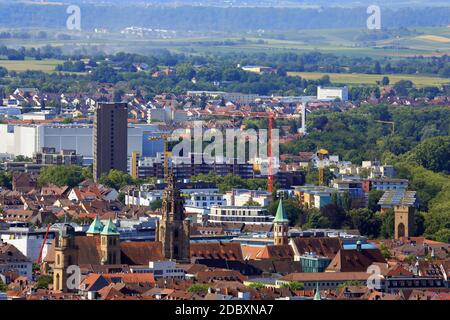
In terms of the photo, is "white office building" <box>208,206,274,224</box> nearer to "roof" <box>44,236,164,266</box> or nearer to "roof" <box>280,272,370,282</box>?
"roof" <box>44,236,164,266</box>

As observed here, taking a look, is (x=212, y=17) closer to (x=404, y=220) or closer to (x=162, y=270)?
(x=404, y=220)

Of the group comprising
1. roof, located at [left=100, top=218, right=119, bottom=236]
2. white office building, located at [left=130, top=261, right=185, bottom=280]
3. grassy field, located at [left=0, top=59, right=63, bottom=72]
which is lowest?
grassy field, located at [left=0, top=59, right=63, bottom=72]

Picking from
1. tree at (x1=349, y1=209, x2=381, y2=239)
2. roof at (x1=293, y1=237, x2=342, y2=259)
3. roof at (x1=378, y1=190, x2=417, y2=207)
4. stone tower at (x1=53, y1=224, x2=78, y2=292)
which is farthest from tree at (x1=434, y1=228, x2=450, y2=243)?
stone tower at (x1=53, y1=224, x2=78, y2=292)

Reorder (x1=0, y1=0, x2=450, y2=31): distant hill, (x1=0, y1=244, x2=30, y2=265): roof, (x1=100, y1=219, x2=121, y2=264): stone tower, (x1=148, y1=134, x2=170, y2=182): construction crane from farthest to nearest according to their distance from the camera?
(x1=0, y1=0, x2=450, y2=31): distant hill → (x1=148, y1=134, x2=170, y2=182): construction crane → (x1=0, y1=244, x2=30, y2=265): roof → (x1=100, y1=219, x2=121, y2=264): stone tower

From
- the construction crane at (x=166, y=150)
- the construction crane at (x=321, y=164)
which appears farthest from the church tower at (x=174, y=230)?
the construction crane at (x=321, y=164)

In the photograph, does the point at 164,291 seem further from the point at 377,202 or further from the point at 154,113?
the point at 154,113

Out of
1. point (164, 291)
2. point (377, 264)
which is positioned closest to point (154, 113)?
point (377, 264)
